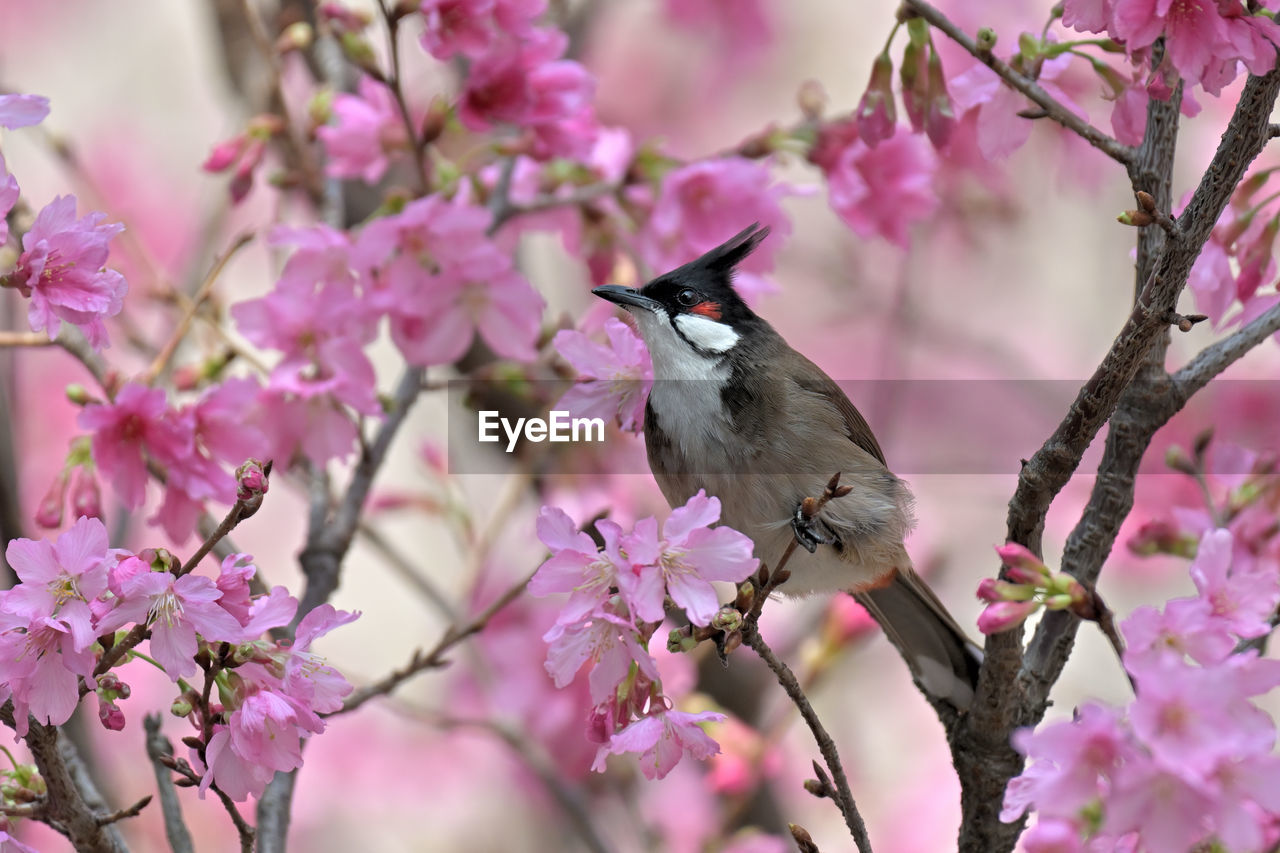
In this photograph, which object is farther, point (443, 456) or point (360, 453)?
point (443, 456)

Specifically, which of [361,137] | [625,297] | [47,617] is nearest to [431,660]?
[625,297]

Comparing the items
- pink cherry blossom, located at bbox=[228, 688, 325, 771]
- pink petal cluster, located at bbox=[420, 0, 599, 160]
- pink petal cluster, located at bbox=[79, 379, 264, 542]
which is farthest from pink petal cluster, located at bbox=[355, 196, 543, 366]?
pink cherry blossom, located at bbox=[228, 688, 325, 771]

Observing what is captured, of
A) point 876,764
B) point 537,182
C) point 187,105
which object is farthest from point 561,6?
point 187,105

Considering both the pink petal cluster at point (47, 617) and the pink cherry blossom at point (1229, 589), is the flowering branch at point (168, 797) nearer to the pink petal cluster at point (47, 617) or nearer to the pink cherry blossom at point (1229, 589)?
the pink petal cluster at point (47, 617)

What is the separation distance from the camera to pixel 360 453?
2.56 m

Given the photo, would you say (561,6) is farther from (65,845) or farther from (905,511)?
(65,845)

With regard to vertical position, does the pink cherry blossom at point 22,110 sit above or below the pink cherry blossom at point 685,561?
above

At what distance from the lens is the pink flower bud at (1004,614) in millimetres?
1355

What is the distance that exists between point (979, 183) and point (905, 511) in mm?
2381

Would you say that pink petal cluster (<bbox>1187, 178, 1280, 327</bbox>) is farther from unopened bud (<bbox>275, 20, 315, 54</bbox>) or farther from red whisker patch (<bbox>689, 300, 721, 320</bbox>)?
unopened bud (<bbox>275, 20, 315, 54</bbox>)

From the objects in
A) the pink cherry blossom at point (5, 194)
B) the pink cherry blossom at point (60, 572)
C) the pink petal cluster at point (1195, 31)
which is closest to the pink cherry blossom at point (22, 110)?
the pink cherry blossom at point (5, 194)

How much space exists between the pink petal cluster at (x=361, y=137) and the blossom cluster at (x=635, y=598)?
1.37 meters

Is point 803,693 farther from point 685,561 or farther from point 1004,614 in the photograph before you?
point 1004,614

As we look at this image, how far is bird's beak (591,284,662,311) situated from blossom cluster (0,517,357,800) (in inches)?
40.6
